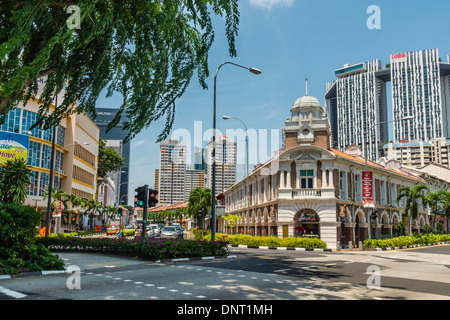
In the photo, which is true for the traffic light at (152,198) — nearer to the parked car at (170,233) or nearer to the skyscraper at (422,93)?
the parked car at (170,233)

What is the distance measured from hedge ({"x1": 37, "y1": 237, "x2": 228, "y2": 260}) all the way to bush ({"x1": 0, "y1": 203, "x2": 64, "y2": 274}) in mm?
4700

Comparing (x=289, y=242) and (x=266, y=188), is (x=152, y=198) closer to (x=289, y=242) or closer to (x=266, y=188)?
(x=289, y=242)

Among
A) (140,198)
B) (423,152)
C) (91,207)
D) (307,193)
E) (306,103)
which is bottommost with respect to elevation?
(140,198)

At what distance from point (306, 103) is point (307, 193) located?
9072mm

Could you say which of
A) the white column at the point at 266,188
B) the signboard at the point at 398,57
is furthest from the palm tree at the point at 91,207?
the signboard at the point at 398,57

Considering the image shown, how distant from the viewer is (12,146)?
4412 cm

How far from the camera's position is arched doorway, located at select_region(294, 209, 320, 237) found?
119 ft

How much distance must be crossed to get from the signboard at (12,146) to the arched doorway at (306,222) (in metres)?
31.8

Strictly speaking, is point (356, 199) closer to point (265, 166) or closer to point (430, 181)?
point (265, 166)

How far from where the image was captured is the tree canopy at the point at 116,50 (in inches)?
335

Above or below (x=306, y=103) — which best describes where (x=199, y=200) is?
below

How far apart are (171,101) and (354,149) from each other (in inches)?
1795

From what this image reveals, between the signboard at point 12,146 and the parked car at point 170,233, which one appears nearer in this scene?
the parked car at point 170,233

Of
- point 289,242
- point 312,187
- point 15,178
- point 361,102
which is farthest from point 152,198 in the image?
point 361,102
